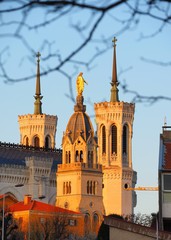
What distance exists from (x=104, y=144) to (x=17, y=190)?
20863 millimetres

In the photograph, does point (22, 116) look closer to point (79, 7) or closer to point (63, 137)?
point (63, 137)

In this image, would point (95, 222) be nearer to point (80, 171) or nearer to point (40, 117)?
point (80, 171)

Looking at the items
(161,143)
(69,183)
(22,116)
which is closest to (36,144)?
(22,116)

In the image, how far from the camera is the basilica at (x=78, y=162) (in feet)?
464

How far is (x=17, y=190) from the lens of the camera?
156 m

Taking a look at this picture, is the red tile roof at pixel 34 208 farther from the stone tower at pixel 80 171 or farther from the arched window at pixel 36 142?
the arched window at pixel 36 142

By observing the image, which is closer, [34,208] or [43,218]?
[43,218]

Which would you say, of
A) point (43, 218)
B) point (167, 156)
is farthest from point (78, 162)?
point (167, 156)

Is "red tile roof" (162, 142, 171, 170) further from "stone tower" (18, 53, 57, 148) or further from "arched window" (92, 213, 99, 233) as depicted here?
"stone tower" (18, 53, 57, 148)

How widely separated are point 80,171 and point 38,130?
42641mm

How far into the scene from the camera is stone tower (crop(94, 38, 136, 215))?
16650 centimetres

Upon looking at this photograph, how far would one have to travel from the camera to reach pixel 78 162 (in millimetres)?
143375

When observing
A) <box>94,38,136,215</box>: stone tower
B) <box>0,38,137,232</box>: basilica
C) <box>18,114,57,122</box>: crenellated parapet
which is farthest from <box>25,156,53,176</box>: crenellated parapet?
<box>18,114,57,122</box>: crenellated parapet

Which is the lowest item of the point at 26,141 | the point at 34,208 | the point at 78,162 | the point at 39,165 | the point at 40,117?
the point at 34,208
